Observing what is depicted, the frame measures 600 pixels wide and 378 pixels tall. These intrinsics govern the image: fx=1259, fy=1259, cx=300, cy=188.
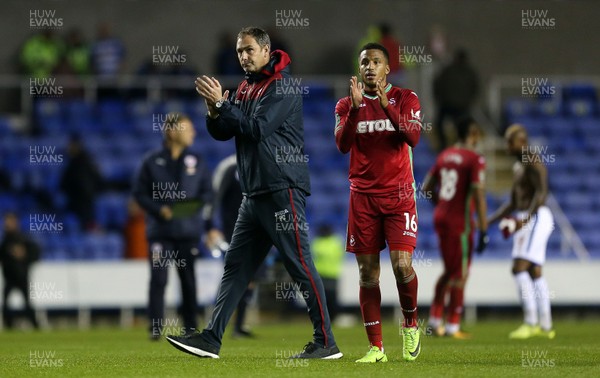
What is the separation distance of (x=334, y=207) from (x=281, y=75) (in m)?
13.4

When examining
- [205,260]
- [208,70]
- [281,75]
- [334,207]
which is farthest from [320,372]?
[208,70]

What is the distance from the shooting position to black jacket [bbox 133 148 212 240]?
13.2 meters

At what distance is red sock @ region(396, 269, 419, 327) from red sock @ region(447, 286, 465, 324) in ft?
14.5

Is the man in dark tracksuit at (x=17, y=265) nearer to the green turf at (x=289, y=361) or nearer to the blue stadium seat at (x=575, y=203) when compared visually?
the green turf at (x=289, y=361)

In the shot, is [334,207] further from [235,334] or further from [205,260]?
[235,334]

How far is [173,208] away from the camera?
13.2 meters

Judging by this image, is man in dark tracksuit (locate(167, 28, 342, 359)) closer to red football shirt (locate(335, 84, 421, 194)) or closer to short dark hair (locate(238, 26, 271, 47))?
short dark hair (locate(238, 26, 271, 47))

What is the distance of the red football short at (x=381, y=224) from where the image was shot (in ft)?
29.8

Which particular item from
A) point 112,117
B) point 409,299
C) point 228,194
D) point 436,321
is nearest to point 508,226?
point 436,321

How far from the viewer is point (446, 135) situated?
24.0m

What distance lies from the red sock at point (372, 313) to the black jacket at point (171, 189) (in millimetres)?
4281

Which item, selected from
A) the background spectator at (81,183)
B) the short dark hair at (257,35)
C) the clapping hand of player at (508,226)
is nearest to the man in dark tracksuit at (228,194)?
the clapping hand of player at (508,226)

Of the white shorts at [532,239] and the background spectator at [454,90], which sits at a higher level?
the background spectator at [454,90]

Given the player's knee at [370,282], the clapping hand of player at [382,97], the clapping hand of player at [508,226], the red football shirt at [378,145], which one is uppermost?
the clapping hand of player at [382,97]
